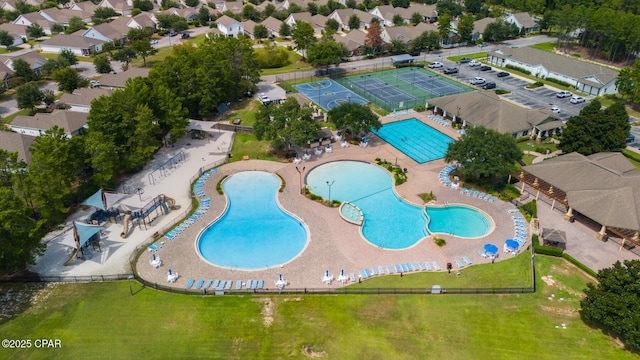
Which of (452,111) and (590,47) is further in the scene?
(590,47)

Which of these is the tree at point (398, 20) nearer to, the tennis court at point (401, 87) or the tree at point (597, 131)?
the tennis court at point (401, 87)

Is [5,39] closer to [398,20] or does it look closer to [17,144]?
[17,144]


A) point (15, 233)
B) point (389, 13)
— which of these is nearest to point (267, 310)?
point (15, 233)

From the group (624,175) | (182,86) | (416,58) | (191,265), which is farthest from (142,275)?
(416,58)

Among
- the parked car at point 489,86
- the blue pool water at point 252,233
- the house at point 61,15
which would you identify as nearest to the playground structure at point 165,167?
the blue pool water at point 252,233

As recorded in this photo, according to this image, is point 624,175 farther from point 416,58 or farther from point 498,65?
point 416,58

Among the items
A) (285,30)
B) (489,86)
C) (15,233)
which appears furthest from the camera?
(285,30)
